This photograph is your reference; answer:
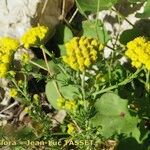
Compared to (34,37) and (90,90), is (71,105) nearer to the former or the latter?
(90,90)

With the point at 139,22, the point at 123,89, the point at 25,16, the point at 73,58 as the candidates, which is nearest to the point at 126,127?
the point at 123,89

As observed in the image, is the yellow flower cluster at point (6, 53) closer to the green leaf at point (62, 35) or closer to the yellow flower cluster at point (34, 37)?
the yellow flower cluster at point (34, 37)

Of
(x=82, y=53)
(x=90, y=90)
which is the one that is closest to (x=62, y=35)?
(x=90, y=90)

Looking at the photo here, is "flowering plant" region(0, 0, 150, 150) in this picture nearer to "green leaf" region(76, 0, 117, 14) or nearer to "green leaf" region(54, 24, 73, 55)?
"green leaf" region(76, 0, 117, 14)

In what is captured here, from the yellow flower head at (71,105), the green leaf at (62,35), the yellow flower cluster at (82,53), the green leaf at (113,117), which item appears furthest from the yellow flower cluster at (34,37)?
the green leaf at (62,35)

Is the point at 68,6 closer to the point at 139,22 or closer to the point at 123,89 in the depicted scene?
the point at 139,22

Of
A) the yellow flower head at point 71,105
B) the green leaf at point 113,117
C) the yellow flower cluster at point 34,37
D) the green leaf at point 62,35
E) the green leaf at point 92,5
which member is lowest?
the green leaf at point 113,117
